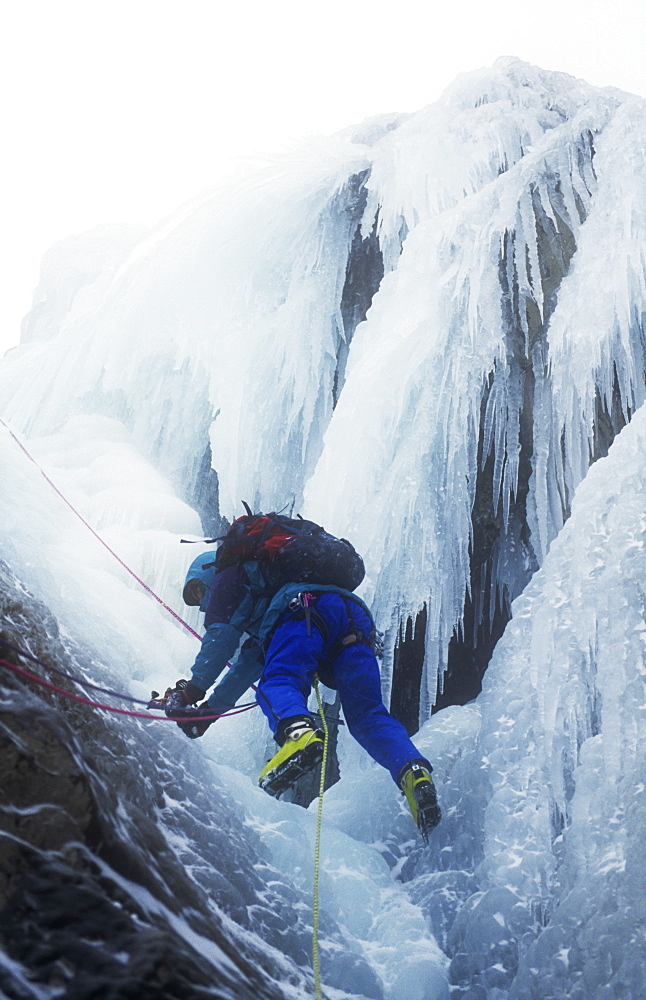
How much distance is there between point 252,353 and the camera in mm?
6027

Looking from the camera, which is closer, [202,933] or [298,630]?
[202,933]

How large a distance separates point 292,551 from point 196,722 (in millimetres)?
721

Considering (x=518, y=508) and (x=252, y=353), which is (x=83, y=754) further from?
(x=252, y=353)

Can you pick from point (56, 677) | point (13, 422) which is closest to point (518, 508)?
point (56, 677)

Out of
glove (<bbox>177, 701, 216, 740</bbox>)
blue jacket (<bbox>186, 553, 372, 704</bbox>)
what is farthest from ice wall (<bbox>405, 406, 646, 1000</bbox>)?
glove (<bbox>177, 701, 216, 740</bbox>)

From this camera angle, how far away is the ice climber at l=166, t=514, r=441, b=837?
2.12 meters

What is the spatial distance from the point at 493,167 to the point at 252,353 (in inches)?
94.7

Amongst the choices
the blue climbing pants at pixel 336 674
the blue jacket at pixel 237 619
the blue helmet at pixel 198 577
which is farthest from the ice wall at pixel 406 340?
the blue climbing pants at pixel 336 674

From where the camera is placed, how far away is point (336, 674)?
261 centimetres

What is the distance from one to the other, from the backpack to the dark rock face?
74 centimetres

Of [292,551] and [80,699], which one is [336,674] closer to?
[292,551]

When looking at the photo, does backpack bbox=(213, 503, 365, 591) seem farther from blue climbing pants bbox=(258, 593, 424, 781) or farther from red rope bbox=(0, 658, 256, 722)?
red rope bbox=(0, 658, 256, 722)

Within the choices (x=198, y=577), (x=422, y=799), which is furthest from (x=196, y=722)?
(x=422, y=799)

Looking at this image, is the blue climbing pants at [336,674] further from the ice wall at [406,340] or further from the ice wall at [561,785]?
the ice wall at [406,340]
